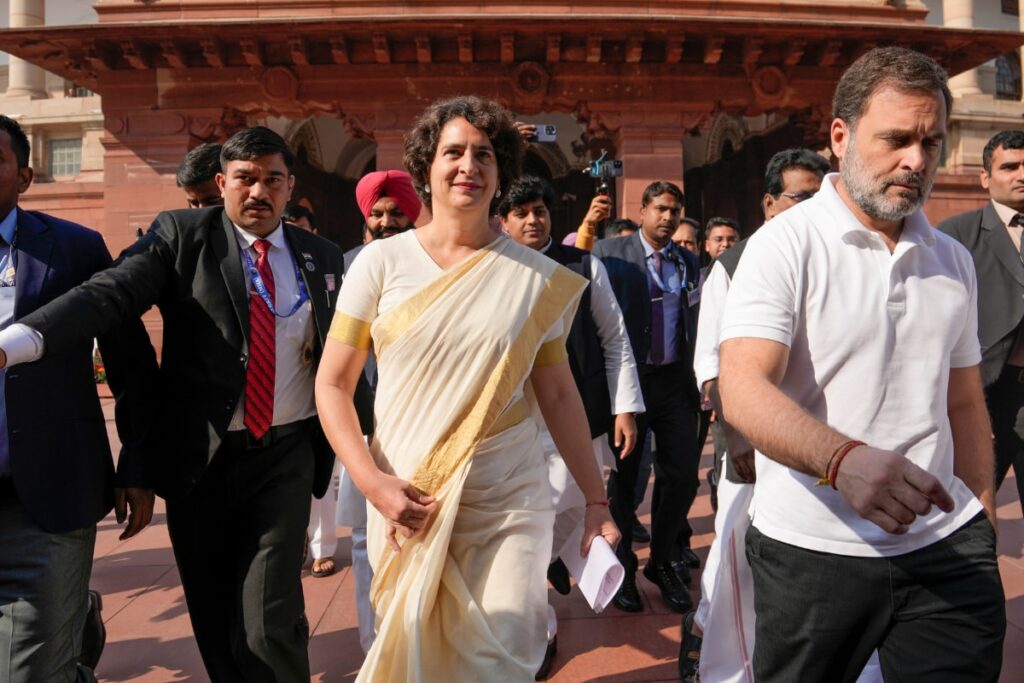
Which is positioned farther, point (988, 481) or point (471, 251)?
point (471, 251)

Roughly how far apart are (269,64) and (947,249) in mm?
11212

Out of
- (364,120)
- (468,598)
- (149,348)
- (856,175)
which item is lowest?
(468,598)

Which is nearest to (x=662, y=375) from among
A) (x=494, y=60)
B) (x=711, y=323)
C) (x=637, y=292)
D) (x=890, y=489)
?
(x=637, y=292)

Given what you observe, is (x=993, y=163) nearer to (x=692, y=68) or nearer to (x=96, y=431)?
(x=96, y=431)

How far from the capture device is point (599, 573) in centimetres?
196

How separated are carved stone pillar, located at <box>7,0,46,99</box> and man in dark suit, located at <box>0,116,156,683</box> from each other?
72.2 feet

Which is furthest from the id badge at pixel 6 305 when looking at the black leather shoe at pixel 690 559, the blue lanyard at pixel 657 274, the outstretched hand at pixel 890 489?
the black leather shoe at pixel 690 559

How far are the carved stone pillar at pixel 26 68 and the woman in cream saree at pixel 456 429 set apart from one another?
2275 centimetres

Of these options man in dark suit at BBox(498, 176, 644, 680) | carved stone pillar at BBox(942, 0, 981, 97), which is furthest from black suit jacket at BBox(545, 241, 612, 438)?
carved stone pillar at BBox(942, 0, 981, 97)

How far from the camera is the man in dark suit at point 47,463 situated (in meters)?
2.11

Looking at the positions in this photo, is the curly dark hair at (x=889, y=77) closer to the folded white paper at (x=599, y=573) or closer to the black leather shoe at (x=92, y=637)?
the folded white paper at (x=599, y=573)

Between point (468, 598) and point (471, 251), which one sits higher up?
point (471, 251)

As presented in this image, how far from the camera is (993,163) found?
369 cm

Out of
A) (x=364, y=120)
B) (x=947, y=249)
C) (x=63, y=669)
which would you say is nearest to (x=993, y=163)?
(x=947, y=249)
